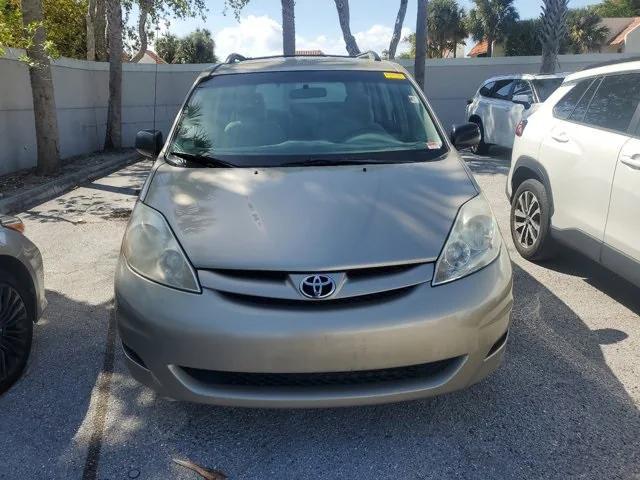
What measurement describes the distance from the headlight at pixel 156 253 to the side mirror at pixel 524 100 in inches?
374

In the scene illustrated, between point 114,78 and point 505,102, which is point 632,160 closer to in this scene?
point 505,102

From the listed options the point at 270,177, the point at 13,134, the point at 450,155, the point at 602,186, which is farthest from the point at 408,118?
the point at 13,134

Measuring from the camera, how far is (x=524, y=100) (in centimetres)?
1084

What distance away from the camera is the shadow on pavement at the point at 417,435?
2.47m

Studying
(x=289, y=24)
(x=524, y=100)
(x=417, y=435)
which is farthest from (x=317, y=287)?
(x=289, y=24)

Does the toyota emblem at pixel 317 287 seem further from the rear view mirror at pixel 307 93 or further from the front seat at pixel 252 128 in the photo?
the rear view mirror at pixel 307 93

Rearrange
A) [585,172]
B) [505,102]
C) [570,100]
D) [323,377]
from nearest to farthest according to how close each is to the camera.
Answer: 1. [323,377]
2. [585,172]
3. [570,100]
4. [505,102]

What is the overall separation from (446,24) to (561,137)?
178ft

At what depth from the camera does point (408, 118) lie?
12.2 ft

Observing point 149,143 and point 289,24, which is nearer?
point 149,143

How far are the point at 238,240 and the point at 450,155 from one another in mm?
1502

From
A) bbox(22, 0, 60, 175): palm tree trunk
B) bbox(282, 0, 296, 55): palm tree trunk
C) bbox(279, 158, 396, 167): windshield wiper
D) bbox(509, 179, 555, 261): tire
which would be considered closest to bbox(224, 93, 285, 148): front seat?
bbox(279, 158, 396, 167): windshield wiper

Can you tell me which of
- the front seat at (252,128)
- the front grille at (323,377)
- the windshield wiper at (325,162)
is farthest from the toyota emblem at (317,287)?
the front seat at (252,128)

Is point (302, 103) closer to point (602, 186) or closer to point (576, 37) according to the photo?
point (602, 186)
